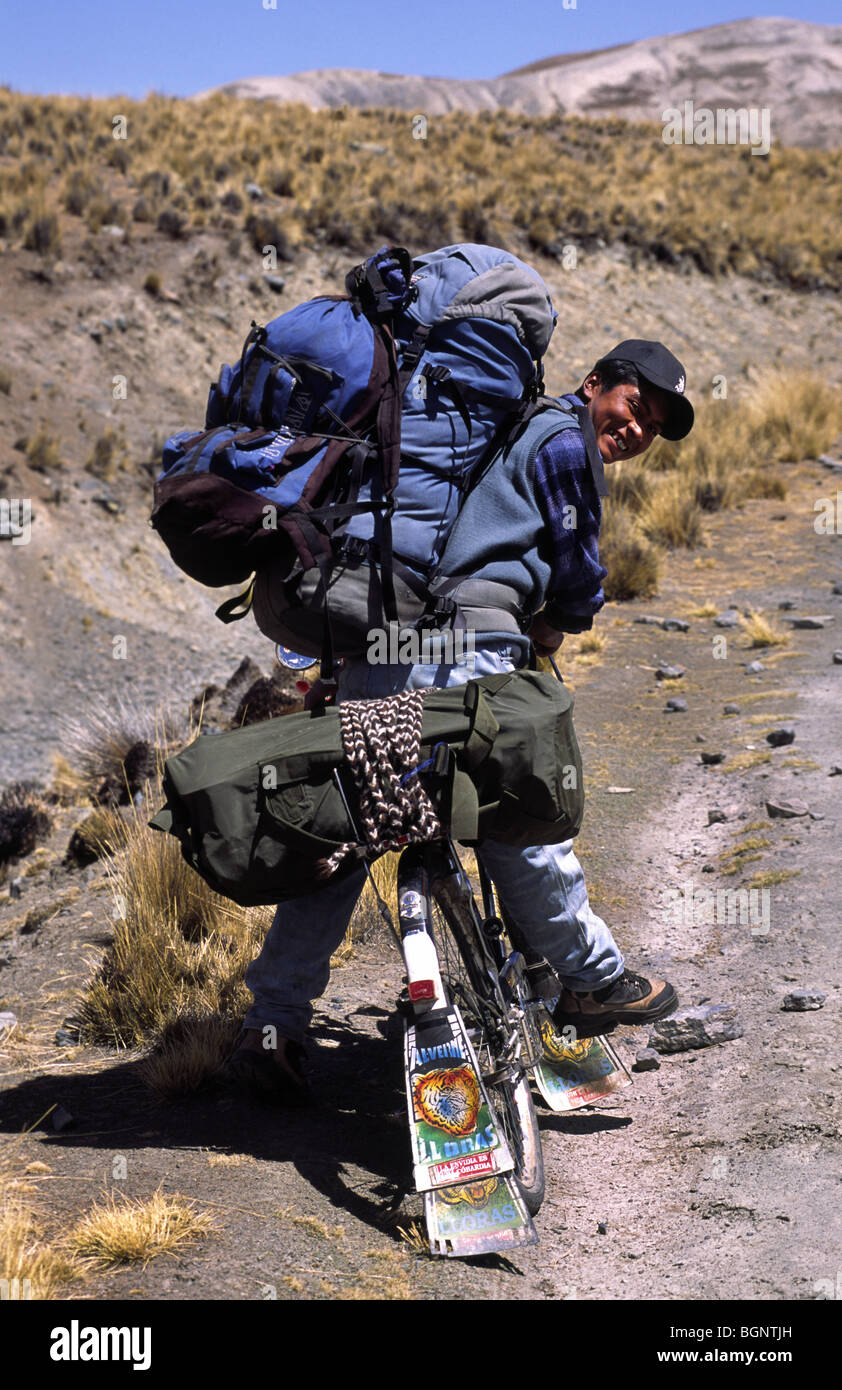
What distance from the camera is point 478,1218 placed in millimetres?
2602

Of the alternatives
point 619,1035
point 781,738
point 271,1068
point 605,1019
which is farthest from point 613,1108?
point 781,738

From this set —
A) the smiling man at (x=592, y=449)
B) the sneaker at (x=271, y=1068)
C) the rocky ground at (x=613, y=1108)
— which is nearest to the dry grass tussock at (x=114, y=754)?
the rocky ground at (x=613, y=1108)

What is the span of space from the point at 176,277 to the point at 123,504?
176 inches

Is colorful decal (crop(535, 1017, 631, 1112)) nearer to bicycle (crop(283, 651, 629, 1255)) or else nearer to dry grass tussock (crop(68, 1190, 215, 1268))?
bicycle (crop(283, 651, 629, 1255))

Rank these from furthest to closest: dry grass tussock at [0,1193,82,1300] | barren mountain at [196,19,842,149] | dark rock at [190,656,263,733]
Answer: barren mountain at [196,19,842,149], dark rock at [190,656,263,733], dry grass tussock at [0,1193,82,1300]

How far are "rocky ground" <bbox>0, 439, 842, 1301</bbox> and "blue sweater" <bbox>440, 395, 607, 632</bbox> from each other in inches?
53.3

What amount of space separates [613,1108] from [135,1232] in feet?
4.63

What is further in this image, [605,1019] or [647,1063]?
[647,1063]

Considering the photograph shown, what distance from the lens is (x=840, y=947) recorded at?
3.98 meters

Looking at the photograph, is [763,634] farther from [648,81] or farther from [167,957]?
[648,81]

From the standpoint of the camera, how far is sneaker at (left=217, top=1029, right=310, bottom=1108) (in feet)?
10.6

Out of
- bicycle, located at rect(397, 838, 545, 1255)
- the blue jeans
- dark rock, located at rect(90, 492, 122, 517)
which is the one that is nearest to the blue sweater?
the blue jeans

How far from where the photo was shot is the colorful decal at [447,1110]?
258 centimetres

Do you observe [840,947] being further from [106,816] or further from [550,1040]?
[106,816]
